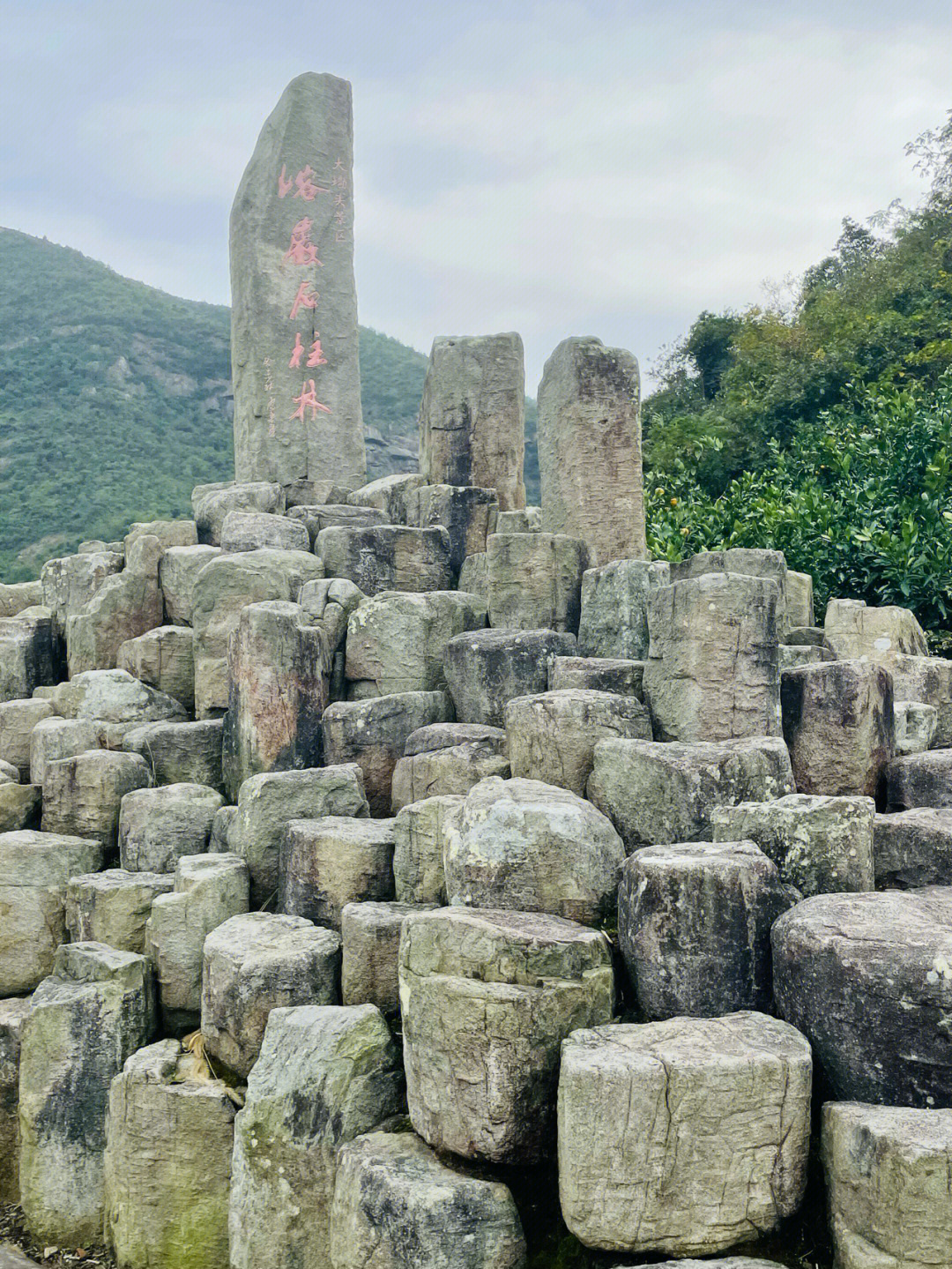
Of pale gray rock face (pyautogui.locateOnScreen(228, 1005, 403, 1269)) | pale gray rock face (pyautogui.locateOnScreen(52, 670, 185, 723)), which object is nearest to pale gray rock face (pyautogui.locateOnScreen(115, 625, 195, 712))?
pale gray rock face (pyautogui.locateOnScreen(52, 670, 185, 723))

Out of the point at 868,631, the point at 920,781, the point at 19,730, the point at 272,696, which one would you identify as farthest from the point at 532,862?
the point at 19,730

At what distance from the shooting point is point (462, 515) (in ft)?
32.6

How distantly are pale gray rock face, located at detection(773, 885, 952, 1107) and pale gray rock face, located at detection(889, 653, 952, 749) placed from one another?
3.36m

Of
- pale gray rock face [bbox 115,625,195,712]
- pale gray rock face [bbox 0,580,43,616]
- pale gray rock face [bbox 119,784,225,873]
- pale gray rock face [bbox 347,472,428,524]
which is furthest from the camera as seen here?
pale gray rock face [bbox 0,580,43,616]

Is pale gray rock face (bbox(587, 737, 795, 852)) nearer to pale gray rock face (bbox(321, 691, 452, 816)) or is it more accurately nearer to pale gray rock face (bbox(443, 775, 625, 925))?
pale gray rock face (bbox(443, 775, 625, 925))

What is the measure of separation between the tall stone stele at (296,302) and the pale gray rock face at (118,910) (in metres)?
6.48

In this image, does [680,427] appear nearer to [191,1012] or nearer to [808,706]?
[808,706]

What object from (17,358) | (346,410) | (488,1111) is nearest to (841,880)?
(488,1111)

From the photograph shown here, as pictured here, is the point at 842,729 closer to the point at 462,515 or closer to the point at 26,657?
the point at 462,515

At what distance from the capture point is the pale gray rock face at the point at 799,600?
351 inches

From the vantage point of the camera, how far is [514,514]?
31.5 feet

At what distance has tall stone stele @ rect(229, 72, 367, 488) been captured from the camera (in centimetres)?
1230

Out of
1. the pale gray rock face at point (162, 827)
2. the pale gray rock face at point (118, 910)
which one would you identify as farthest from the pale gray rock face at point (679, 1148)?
the pale gray rock face at point (162, 827)

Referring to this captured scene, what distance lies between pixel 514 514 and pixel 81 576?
4.04m
